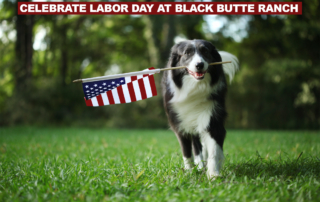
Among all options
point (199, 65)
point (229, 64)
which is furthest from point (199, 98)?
point (229, 64)

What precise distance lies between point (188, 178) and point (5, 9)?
51.5ft

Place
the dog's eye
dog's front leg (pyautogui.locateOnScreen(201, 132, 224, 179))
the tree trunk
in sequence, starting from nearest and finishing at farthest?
dog's front leg (pyautogui.locateOnScreen(201, 132, 224, 179)), the dog's eye, the tree trunk

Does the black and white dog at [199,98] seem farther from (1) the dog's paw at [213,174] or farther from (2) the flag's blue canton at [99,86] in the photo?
(2) the flag's blue canton at [99,86]

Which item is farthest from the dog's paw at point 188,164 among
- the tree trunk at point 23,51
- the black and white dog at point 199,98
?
the tree trunk at point 23,51

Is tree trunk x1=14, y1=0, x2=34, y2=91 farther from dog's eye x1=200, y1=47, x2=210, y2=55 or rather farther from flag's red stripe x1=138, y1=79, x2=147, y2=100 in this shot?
dog's eye x1=200, y1=47, x2=210, y2=55

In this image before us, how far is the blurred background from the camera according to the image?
502 inches

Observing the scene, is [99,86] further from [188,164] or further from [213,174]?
[213,174]

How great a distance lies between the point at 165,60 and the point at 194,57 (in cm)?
1117

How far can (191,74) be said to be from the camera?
2.92 m

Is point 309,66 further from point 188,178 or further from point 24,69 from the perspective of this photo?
point 24,69

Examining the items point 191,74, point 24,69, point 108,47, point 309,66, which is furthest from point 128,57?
point 191,74

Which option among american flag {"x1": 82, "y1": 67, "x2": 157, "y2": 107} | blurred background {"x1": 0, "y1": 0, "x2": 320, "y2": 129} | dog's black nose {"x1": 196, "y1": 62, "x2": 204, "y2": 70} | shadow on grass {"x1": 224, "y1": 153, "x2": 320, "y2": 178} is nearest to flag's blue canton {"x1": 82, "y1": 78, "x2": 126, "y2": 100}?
american flag {"x1": 82, "y1": 67, "x2": 157, "y2": 107}

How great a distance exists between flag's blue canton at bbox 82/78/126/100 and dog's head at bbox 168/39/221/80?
0.74m

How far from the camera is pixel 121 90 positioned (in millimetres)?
3279
